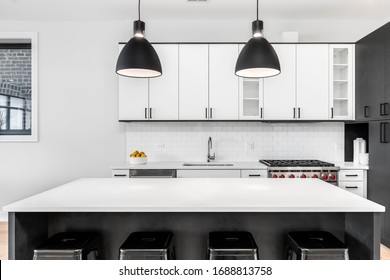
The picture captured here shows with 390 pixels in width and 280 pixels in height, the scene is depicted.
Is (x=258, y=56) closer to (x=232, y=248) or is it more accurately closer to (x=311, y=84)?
(x=232, y=248)

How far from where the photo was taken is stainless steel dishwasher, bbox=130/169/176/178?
3527 millimetres

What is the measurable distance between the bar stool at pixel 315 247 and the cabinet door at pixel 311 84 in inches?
86.0

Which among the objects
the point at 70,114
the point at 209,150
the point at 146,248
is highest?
the point at 70,114

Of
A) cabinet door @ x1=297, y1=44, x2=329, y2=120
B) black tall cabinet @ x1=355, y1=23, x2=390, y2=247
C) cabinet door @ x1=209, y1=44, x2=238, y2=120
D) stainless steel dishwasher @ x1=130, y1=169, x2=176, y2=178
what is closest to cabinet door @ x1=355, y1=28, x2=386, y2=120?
black tall cabinet @ x1=355, y1=23, x2=390, y2=247

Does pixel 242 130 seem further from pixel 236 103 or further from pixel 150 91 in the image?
pixel 150 91

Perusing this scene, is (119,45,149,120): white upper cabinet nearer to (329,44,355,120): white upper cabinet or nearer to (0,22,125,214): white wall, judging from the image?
(0,22,125,214): white wall

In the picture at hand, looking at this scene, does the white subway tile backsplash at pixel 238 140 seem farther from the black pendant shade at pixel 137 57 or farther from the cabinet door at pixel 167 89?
the black pendant shade at pixel 137 57

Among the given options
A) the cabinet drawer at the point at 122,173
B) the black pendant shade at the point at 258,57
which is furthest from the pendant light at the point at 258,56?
the cabinet drawer at the point at 122,173

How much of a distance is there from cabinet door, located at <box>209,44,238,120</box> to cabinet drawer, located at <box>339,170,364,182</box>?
4.85 feet

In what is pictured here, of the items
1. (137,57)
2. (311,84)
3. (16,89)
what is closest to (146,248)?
(137,57)

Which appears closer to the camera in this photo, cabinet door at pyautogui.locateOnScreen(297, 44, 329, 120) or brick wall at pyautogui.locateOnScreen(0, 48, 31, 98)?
cabinet door at pyautogui.locateOnScreen(297, 44, 329, 120)

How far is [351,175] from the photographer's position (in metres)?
3.52

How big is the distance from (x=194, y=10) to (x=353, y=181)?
9.73ft
